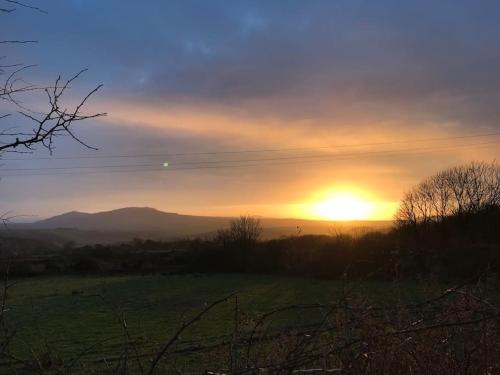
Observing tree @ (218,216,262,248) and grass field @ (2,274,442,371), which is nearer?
grass field @ (2,274,442,371)

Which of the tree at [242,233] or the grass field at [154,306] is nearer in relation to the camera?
the grass field at [154,306]

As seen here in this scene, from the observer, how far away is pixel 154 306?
126 ft

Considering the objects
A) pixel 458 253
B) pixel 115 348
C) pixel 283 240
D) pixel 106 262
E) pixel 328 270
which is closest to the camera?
pixel 115 348

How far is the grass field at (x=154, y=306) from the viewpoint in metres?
17.1

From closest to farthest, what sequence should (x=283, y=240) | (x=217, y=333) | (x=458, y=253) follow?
(x=217, y=333) → (x=458, y=253) → (x=283, y=240)

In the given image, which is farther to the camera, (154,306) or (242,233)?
(242,233)

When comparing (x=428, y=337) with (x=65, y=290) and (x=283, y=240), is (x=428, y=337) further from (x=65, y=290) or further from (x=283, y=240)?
(x=283, y=240)

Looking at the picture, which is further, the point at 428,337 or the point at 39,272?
the point at 39,272

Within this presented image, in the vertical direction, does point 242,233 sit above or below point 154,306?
above

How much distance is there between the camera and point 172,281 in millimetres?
59500

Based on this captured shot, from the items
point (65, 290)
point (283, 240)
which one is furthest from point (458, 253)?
point (65, 290)

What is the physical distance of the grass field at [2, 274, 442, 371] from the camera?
17.1 meters

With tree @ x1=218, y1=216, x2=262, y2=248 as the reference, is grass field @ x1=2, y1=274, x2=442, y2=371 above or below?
below

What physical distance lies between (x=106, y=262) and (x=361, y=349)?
3230 inches
